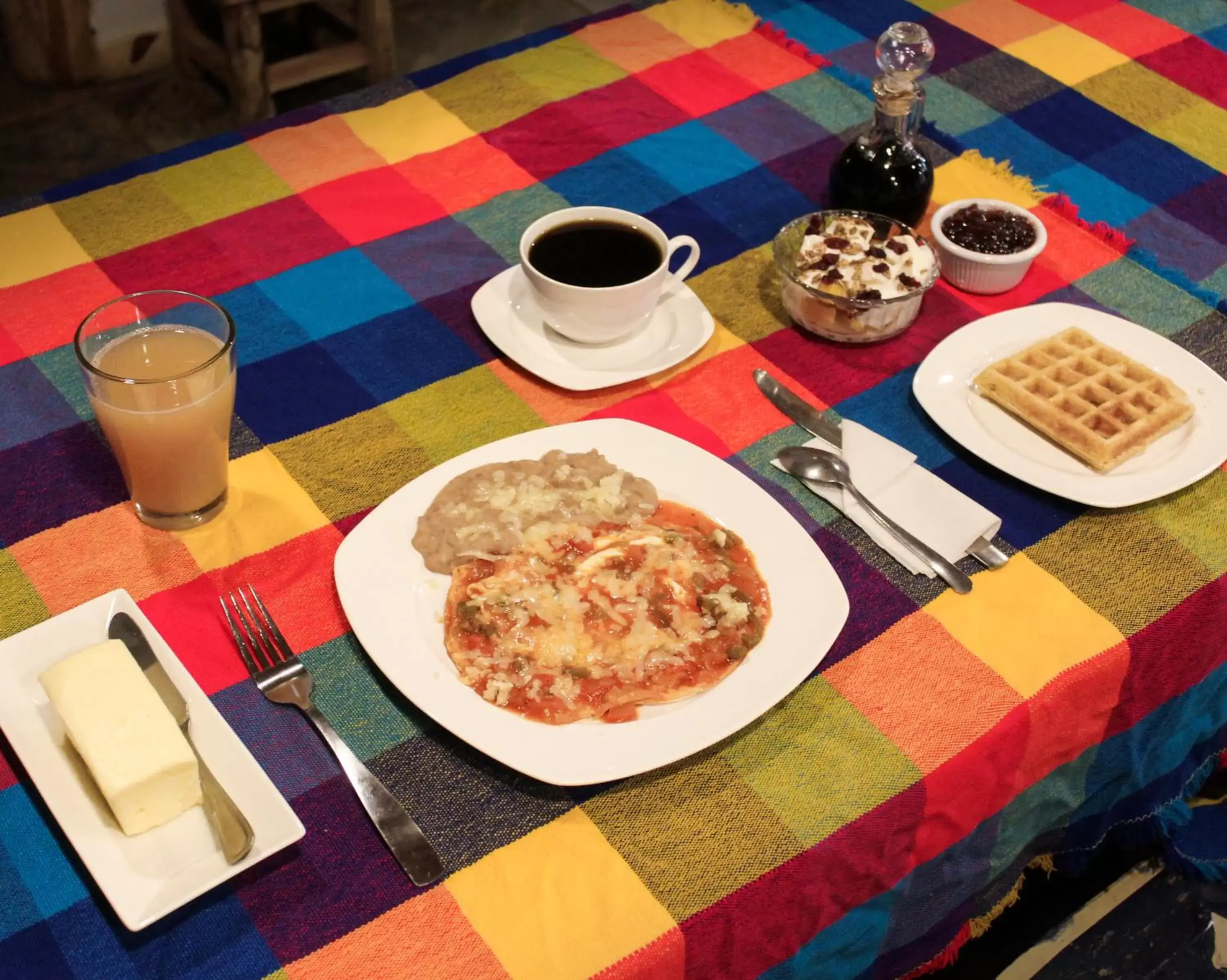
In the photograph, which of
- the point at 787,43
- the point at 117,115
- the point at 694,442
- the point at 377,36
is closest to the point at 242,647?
the point at 694,442

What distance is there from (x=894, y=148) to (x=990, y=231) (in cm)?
18

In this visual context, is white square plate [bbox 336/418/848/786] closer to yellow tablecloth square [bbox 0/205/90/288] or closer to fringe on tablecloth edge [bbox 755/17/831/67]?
yellow tablecloth square [bbox 0/205/90/288]

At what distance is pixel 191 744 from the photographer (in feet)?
3.35

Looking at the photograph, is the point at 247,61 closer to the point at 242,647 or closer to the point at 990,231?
the point at 990,231

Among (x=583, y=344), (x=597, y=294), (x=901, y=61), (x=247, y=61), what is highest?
(x=901, y=61)

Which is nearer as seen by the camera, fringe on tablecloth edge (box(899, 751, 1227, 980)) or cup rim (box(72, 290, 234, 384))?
cup rim (box(72, 290, 234, 384))

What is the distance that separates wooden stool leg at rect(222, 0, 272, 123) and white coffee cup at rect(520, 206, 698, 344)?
2.03m

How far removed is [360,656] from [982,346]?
0.89 meters

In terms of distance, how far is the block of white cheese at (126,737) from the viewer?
928 mm

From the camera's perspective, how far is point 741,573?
1187mm

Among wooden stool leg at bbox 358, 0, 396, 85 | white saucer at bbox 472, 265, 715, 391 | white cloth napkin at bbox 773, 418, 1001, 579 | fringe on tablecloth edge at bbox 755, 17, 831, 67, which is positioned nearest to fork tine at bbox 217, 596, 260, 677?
white saucer at bbox 472, 265, 715, 391

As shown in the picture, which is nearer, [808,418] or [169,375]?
[169,375]

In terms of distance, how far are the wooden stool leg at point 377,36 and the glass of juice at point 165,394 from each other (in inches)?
98.6

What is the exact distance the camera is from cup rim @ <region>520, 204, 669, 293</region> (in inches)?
54.7
